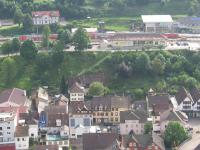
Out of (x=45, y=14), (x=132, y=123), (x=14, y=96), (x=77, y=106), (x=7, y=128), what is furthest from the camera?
(x=45, y=14)

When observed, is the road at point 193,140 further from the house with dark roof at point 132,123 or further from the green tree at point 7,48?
the green tree at point 7,48

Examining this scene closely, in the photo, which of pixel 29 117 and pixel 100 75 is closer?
pixel 29 117

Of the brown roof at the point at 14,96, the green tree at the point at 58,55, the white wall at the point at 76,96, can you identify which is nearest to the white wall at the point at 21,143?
the brown roof at the point at 14,96

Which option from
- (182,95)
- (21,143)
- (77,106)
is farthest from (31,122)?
(182,95)

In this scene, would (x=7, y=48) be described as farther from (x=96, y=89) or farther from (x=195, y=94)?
(x=195, y=94)

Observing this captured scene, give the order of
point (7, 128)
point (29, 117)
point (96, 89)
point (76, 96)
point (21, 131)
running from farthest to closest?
1. point (96, 89)
2. point (76, 96)
3. point (29, 117)
4. point (7, 128)
5. point (21, 131)

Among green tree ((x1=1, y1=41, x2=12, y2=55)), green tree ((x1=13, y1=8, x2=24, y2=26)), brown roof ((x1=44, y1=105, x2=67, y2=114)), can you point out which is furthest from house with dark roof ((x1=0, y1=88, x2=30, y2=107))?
green tree ((x1=13, y1=8, x2=24, y2=26))
